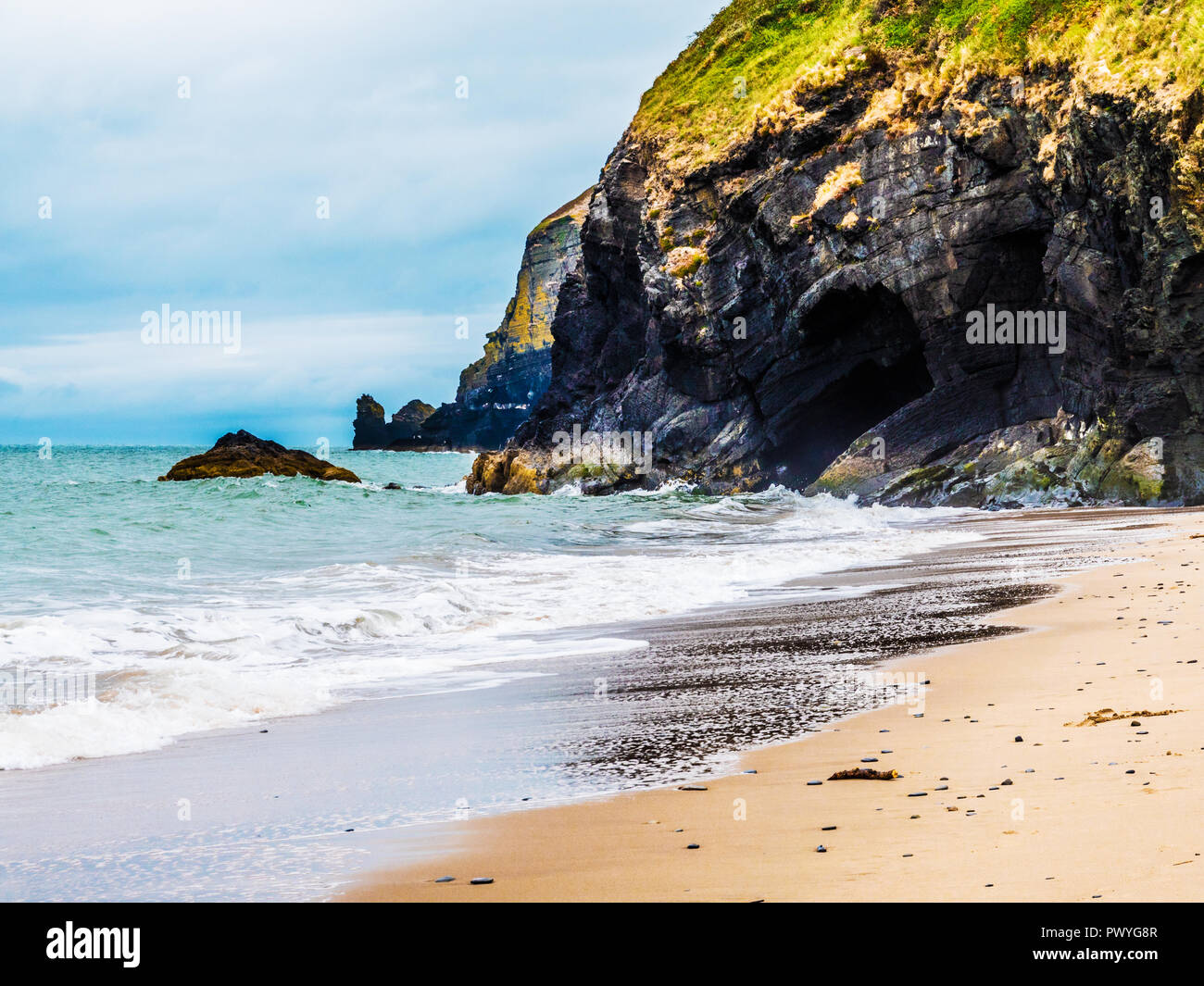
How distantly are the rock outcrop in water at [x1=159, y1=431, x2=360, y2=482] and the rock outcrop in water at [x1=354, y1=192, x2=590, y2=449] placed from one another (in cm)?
5661

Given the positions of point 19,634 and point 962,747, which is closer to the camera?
point 962,747

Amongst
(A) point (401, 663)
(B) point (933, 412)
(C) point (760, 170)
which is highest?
(C) point (760, 170)

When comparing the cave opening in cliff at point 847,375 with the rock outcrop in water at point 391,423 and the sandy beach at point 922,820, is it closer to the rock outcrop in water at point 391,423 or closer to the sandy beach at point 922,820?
the sandy beach at point 922,820

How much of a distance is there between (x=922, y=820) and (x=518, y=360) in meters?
129

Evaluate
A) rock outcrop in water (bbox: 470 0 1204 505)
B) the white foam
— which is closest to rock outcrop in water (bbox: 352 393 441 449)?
rock outcrop in water (bbox: 470 0 1204 505)

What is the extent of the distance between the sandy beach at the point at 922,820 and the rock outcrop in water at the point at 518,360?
106800mm

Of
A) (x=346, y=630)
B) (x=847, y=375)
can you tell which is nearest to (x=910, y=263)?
(x=847, y=375)

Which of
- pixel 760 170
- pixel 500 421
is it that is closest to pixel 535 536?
pixel 760 170

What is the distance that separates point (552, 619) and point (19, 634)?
5.18m

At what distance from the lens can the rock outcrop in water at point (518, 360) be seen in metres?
119

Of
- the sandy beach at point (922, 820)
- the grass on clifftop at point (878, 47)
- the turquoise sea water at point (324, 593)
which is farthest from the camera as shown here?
the grass on clifftop at point (878, 47)

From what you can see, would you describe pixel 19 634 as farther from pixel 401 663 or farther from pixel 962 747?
Answer: pixel 962 747

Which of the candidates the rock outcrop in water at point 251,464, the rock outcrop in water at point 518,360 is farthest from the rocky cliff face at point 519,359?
the rock outcrop in water at point 251,464

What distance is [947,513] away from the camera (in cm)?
2747
